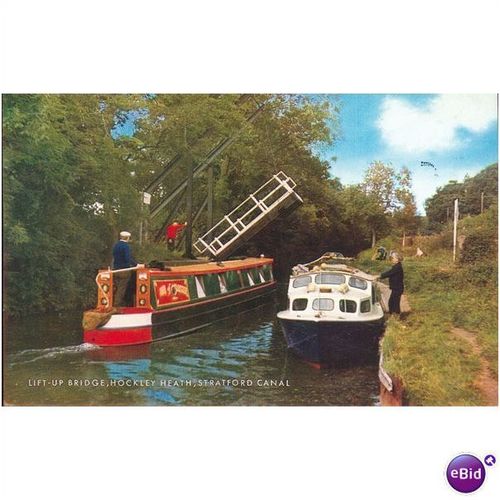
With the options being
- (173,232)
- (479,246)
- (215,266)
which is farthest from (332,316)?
(173,232)

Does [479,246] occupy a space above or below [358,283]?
above

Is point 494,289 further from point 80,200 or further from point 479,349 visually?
point 80,200

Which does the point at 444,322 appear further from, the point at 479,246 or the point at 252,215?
the point at 252,215

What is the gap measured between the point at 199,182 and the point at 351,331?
7.39 ft

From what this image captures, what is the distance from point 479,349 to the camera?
6.52 metres

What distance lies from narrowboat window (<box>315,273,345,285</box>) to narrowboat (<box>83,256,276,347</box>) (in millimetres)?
543

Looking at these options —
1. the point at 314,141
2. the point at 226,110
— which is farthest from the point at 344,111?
the point at 226,110

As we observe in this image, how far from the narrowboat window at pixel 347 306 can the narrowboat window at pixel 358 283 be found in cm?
20

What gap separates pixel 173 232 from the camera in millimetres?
7441

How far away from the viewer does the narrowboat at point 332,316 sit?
272 inches

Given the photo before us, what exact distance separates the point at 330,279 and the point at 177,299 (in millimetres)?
1721
